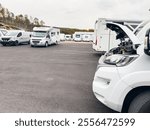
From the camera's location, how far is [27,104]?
17.5 feet

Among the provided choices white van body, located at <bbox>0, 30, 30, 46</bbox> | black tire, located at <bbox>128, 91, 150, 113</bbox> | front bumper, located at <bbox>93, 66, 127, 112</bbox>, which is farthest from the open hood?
white van body, located at <bbox>0, 30, 30, 46</bbox>

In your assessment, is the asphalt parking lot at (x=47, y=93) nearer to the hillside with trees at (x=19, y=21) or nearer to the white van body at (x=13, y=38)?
the white van body at (x=13, y=38)

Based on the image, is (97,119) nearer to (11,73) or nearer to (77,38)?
(11,73)

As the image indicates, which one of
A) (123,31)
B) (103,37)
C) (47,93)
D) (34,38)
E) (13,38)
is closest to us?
(123,31)

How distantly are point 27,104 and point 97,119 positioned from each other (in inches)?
86.4

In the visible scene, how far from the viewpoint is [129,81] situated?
12.3 ft

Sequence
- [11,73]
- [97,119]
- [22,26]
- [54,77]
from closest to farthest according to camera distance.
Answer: [97,119] < [54,77] < [11,73] < [22,26]

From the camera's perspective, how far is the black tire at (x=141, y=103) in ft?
12.0

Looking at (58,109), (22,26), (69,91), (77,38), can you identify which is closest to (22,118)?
(58,109)

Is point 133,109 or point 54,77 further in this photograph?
point 54,77

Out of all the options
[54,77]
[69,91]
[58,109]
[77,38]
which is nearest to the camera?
[58,109]

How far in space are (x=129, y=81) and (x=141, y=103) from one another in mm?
370

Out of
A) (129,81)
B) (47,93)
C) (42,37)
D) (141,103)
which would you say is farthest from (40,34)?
(141,103)

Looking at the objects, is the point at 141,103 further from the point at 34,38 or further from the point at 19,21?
the point at 19,21
